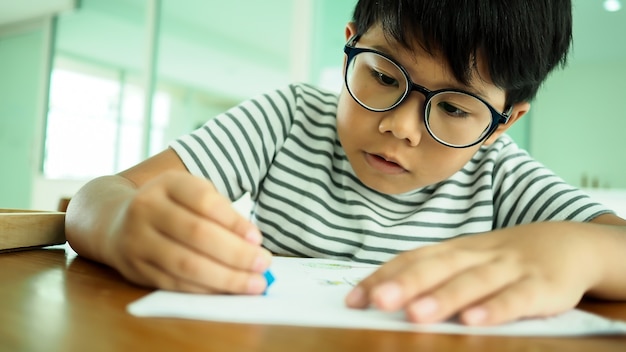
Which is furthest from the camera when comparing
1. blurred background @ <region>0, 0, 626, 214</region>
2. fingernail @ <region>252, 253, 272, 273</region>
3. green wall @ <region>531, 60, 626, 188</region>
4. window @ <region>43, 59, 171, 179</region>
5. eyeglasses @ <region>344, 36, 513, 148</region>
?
window @ <region>43, 59, 171, 179</region>

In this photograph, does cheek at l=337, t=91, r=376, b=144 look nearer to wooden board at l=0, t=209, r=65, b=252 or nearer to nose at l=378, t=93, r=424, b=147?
nose at l=378, t=93, r=424, b=147

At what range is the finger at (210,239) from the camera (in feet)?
1.03

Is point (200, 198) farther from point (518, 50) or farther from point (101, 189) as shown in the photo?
point (518, 50)

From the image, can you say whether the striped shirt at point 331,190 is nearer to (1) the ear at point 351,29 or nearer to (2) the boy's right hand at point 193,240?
(1) the ear at point 351,29

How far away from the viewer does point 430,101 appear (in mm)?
600

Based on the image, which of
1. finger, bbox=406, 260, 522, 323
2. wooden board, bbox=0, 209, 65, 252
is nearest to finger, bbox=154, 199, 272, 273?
finger, bbox=406, 260, 522, 323

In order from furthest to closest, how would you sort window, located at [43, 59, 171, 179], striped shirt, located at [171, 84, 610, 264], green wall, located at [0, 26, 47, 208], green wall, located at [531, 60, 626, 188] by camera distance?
green wall, located at [0, 26, 47, 208] → window, located at [43, 59, 171, 179] → green wall, located at [531, 60, 626, 188] → striped shirt, located at [171, 84, 610, 264]

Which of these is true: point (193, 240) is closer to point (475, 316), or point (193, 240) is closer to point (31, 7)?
point (475, 316)

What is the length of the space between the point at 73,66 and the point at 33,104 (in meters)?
0.47

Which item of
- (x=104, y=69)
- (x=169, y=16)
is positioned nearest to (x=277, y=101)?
(x=169, y=16)

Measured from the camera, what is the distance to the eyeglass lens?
605 millimetres

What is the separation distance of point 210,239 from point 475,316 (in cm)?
16

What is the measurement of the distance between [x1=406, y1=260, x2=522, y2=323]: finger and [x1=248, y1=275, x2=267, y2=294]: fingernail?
0.10 m

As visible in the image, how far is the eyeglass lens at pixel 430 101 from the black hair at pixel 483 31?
0.03 meters
